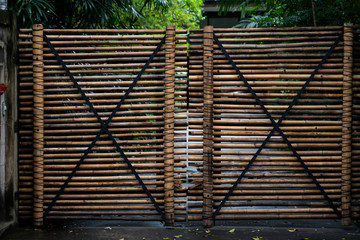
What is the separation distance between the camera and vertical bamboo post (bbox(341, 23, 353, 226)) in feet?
17.8

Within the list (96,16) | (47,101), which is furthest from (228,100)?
(96,16)

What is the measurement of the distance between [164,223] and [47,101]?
6.86ft

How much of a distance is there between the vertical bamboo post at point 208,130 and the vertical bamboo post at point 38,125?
6.49 ft

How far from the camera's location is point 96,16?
8094 mm

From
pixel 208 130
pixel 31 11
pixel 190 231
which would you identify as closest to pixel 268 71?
pixel 208 130

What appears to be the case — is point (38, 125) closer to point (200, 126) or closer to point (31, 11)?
point (200, 126)

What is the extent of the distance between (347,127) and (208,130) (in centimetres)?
169

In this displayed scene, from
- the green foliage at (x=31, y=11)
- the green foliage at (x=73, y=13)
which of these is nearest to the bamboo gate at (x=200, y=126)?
the green foliage at (x=31, y=11)

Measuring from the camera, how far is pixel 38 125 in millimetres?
5445

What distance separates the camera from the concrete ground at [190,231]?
5.09 m

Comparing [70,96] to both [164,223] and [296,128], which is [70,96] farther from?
[296,128]

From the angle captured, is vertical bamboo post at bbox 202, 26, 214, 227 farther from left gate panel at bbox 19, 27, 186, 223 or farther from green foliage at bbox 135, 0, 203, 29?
green foliage at bbox 135, 0, 203, 29

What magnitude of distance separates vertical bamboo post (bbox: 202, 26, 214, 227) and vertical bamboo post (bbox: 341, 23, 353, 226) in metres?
1.61

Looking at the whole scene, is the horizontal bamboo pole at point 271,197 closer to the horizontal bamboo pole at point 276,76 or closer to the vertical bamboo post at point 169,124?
the vertical bamboo post at point 169,124
